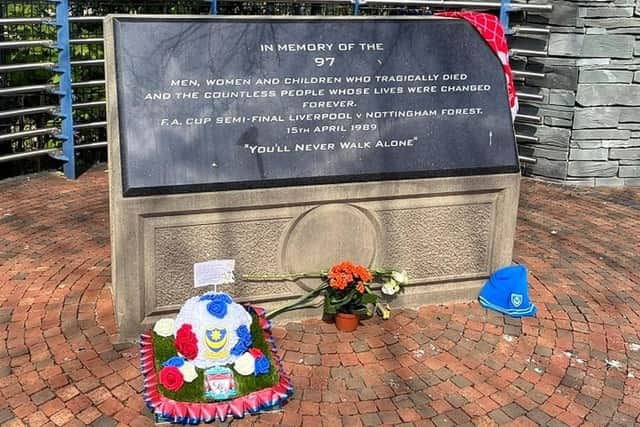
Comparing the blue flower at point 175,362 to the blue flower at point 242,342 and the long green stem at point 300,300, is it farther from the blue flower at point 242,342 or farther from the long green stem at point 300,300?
the long green stem at point 300,300

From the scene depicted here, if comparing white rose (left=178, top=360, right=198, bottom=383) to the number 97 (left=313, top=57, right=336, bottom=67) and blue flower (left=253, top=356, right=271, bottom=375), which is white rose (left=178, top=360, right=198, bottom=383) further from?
the number 97 (left=313, top=57, right=336, bottom=67)

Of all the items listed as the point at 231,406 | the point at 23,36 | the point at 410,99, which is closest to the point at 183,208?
the point at 231,406

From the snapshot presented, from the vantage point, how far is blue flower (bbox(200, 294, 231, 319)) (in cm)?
461

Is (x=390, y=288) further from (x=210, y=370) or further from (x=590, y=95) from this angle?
(x=590, y=95)

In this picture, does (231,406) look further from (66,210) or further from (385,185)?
(66,210)

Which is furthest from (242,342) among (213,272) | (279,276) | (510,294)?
(510,294)

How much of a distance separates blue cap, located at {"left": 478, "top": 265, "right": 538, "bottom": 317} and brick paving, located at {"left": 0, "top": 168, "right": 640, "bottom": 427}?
0.10 meters

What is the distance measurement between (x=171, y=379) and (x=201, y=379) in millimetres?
197

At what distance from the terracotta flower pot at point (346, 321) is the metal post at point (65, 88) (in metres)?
5.22

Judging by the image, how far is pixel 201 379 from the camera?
14.9ft

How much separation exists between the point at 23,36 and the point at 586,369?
25.9 feet

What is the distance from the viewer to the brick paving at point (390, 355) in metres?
4.55

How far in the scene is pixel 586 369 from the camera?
5172mm

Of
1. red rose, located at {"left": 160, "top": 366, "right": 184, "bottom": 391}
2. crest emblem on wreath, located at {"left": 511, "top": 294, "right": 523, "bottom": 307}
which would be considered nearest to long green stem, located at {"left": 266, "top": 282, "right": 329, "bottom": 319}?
red rose, located at {"left": 160, "top": 366, "right": 184, "bottom": 391}
